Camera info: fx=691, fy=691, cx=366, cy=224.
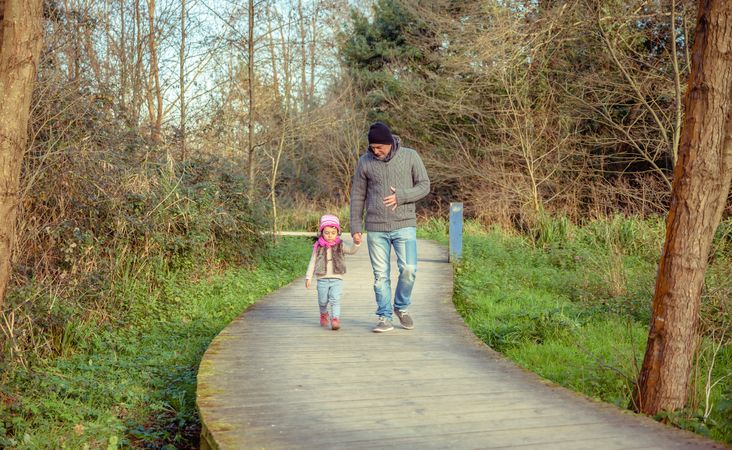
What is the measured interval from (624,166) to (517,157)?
132 inches

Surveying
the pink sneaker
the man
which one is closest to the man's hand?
the man

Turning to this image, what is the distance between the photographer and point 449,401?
177 inches

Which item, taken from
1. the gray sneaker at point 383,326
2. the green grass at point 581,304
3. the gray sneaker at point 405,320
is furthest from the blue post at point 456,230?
the gray sneaker at point 383,326

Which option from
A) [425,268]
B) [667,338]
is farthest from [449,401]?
[425,268]

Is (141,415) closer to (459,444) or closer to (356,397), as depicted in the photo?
(356,397)

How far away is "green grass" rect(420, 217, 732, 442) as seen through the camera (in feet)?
18.6

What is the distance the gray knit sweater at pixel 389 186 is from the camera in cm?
644

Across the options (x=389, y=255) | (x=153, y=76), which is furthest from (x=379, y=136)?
(x=153, y=76)

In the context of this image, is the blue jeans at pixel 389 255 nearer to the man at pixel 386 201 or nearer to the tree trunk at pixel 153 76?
the man at pixel 386 201

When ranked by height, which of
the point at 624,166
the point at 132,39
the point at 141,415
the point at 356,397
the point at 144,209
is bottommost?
the point at 141,415

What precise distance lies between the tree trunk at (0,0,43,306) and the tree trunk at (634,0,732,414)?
4265 mm

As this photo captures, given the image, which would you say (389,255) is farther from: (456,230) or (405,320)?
(456,230)

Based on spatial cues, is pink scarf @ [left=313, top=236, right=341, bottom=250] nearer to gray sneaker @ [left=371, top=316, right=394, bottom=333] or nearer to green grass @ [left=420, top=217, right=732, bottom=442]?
gray sneaker @ [left=371, top=316, right=394, bottom=333]

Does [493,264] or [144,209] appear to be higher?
[144,209]
